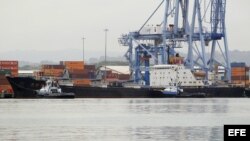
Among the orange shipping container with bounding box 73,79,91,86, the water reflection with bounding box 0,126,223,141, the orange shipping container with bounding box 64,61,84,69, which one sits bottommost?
the water reflection with bounding box 0,126,223,141

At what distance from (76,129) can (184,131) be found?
22.2ft

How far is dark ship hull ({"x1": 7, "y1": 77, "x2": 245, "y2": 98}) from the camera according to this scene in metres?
124

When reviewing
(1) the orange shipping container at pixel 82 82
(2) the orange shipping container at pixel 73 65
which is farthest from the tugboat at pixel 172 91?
(2) the orange shipping container at pixel 73 65

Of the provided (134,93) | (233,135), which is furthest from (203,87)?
(233,135)

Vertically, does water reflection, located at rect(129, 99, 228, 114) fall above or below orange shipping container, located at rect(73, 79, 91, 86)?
below

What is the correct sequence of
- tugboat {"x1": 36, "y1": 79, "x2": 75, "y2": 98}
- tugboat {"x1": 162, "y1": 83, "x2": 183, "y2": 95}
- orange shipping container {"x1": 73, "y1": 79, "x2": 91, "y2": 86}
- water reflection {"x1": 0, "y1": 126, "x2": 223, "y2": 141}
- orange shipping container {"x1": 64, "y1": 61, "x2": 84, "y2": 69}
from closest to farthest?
water reflection {"x1": 0, "y1": 126, "x2": 223, "y2": 141}
tugboat {"x1": 36, "y1": 79, "x2": 75, "y2": 98}
tugboat {"x1": 162, "y1": 83, "x2": 183, "y2": 95}
orange shipping container {"x1": 73, "y1": 79, "x2": 91, "y2": 86}
orange shipping container {"x1": 64, "y1": 61, "x2": 84, "y2": 69}

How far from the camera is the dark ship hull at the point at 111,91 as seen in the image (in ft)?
408

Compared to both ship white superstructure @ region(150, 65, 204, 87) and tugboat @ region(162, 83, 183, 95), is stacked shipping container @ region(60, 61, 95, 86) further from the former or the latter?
tugboat @ region(162, 83, 183, 95)

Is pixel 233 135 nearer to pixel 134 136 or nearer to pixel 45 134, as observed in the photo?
pixel 134 136

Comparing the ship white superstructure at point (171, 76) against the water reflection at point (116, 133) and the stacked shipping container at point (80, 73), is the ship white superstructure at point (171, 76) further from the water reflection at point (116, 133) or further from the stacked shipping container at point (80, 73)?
the water reflection at point (116, 133)

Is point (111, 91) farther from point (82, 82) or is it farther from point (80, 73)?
point (80, 73)

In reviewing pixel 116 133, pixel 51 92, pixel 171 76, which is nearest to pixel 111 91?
pixel 51 92

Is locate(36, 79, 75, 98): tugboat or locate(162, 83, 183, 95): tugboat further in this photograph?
locate(162, 83, 183, 95): tugboat

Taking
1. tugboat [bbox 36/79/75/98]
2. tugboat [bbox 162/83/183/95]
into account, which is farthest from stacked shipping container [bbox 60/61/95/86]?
tugboat [bbox 36/79/75/98]
